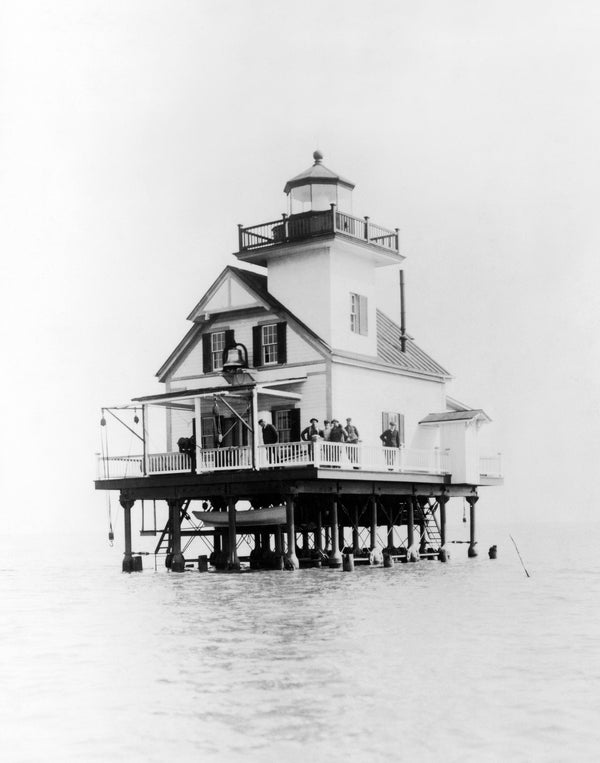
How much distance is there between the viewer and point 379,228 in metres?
37.7

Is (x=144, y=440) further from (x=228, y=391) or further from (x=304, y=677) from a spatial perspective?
(x=304, y=677)

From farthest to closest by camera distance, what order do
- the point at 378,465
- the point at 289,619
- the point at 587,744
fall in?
the point at 378,465
the point at 289,619
the point at 587,744

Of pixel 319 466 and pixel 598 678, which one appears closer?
pixel 598 678

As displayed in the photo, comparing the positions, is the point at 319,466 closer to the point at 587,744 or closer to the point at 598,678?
the point at 598,678

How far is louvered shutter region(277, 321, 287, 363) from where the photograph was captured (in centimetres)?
3562

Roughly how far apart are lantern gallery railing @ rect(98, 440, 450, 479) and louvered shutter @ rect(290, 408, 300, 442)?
78.9 inches

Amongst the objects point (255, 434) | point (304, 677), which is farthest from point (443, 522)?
point (304, 677)

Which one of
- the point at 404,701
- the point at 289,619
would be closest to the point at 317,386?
the point at 289,619

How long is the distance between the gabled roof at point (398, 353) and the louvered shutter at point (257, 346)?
4337mm

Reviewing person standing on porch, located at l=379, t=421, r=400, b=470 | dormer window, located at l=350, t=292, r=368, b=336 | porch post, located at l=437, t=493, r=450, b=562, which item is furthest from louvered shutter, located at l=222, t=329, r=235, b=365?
porch post, located at l=437, t=493, r=450, b=562

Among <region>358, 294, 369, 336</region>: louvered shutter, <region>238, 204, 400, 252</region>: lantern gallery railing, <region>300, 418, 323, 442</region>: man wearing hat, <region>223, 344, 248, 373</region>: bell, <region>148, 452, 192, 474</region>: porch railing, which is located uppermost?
<region>238, 204, 400, 252</region>: lantern gallery railing

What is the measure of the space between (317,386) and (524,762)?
24.5 metres

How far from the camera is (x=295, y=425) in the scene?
35062 mm

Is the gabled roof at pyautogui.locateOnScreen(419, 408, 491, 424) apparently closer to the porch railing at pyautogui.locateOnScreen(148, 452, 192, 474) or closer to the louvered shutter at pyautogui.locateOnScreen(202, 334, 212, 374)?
the louvered shutter at pyautogui.locateOnScreen(202, 334, 212, 374)
